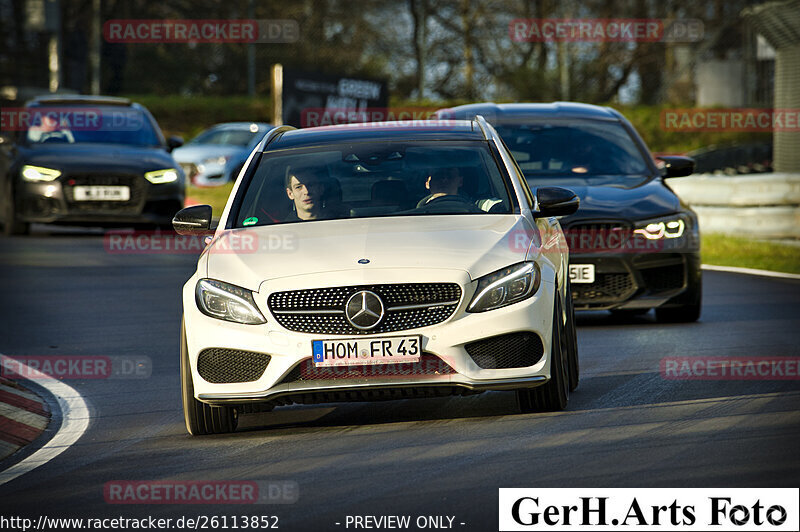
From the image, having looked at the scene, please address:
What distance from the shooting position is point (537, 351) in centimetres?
785

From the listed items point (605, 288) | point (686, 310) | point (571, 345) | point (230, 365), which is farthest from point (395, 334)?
point (686, 310)

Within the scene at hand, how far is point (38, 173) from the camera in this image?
2070cm

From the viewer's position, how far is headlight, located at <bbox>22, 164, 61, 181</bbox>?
20.6 metres

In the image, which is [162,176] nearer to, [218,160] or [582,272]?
[582,272]

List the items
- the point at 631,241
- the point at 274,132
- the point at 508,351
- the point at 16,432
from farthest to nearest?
the point at 631,241 → the point at 274,132 → the point at 16,432 → the point at 508,351

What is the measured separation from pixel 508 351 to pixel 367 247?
0.88m

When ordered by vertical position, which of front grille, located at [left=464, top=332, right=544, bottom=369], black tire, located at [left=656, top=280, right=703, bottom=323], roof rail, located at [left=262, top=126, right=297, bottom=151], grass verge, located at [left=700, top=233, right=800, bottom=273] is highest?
roof rail, located at [left=262, top=126, right=297, bottom=151]

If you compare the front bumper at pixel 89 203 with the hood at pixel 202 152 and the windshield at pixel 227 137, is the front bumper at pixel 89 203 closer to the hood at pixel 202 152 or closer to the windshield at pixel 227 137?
the hood at pixel 202 152

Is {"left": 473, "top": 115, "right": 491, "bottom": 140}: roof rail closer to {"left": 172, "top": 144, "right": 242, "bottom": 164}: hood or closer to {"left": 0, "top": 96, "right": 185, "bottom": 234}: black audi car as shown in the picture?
{"left": 0, "top": 96, "right": 185, "bottom": 234}: black audi car

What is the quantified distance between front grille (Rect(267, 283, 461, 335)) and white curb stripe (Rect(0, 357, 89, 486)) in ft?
4.26

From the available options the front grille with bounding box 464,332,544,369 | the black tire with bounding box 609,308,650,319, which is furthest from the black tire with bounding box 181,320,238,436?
the black tire with bounding box 609,308,650,319

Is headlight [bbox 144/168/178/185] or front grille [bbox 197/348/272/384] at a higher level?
front grille [bbox 197/348/272/384]

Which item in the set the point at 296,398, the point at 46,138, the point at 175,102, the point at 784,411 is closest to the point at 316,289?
the point at 296,398

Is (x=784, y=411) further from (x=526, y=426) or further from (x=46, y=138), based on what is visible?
(x=46, y=138)
